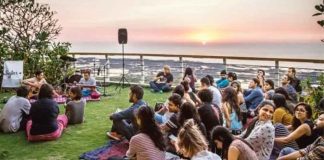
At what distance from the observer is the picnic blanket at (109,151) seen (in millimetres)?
5113

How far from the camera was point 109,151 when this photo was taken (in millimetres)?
5359

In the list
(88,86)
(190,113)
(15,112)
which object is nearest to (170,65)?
(88,86)

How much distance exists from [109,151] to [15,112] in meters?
1.94

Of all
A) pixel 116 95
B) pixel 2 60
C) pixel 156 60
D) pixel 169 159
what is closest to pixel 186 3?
pixel 156 60

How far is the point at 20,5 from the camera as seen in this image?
11.9m

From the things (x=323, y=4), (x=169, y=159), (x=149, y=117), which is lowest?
(x=169, y=159)

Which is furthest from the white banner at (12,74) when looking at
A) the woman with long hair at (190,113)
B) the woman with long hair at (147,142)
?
the woman with long hair at (147,142)

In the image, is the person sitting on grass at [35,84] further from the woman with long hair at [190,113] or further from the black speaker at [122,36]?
the woman with long hair at [190,113]

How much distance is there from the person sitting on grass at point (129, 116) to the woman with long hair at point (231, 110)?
1127 mm

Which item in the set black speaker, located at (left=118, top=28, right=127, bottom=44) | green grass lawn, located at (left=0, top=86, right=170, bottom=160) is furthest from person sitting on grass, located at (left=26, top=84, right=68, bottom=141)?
black speaker, located at (left=118, top=28, right=127, bottom=44)

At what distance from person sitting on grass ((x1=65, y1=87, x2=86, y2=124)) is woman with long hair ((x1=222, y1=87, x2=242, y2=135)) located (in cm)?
261

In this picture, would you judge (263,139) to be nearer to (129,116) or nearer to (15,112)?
(129,116)

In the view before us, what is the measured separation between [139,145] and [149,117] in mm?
307

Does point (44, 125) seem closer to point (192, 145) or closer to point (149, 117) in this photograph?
point (149, 117)
